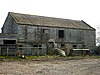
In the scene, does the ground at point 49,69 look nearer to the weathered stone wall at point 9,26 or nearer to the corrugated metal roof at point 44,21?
the weathered stone wall at point 9,26

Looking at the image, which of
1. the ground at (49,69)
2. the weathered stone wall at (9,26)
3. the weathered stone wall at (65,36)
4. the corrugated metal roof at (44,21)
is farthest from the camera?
the corrugated metal roof at (44,21)

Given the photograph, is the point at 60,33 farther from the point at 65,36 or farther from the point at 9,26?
the point at 9,26

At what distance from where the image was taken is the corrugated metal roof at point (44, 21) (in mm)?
36844

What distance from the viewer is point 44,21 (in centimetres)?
3991


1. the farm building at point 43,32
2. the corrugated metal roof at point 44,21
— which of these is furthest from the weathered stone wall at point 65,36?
the corrugated metal roof at point 44,21

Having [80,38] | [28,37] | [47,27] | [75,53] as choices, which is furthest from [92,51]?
[28,37]

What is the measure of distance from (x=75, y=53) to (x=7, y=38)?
11657mm

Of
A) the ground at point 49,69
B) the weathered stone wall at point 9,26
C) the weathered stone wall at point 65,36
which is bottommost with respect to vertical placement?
the ground at point 49,69

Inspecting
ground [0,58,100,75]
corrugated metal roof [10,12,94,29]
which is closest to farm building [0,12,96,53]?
corrugated metal roof [10,12,94,29]

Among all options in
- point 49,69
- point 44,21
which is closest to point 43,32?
point 44,21

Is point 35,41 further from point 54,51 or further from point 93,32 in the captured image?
point 93,32

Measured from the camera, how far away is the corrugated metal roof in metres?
36.8

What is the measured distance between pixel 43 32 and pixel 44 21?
3.10 meters

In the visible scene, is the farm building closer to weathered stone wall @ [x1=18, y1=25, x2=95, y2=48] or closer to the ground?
weathered stone wall @ [x1=18, y1=25, x2=95, y2=48]
